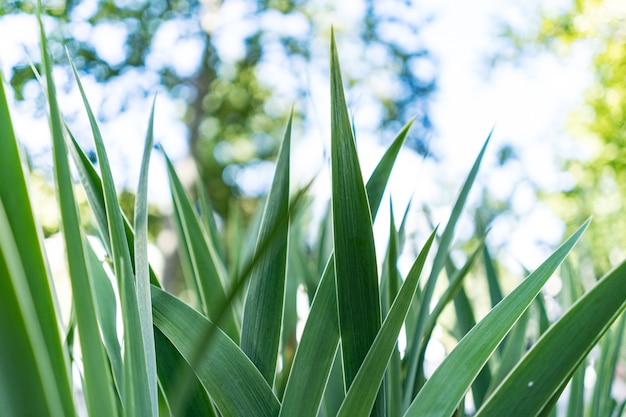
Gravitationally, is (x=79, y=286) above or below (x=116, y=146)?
below

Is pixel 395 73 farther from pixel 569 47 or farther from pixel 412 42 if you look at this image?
pixel 569 47

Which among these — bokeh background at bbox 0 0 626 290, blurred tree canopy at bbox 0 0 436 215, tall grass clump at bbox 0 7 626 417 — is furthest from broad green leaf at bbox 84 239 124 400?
blurred tree canopy at bbox 0 0 436 215

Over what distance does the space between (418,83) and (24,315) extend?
4.36 m

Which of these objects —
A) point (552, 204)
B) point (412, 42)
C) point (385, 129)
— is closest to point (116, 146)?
point (385, 129)

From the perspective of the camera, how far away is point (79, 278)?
0.27 metres

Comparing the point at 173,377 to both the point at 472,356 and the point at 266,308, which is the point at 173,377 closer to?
the point at 266,308

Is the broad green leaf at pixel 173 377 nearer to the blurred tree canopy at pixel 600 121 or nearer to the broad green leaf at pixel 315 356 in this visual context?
the broad green leaf at pixel 315 356

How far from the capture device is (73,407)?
0.26 m

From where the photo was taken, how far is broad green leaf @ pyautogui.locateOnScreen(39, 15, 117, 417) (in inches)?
10.6

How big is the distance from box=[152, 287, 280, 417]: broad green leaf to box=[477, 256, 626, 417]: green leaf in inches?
5.0

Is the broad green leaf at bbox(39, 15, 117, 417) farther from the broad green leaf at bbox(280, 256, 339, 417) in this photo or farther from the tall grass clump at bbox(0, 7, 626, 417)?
the broad green leaf at bbox(280, 256, 339, 417)

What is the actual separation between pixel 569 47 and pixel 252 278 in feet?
11.9

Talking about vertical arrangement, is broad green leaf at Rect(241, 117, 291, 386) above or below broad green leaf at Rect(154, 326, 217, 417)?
above

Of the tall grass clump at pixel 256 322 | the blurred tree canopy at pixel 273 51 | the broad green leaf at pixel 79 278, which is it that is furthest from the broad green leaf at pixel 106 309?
the blurred tree canopy at pixel 273 51
